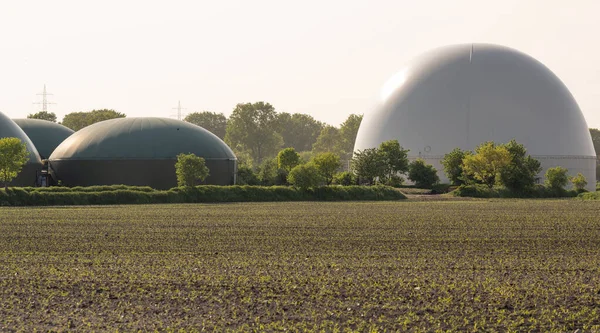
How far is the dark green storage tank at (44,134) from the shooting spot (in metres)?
77.2

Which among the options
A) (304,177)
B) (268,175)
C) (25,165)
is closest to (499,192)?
(304,177)

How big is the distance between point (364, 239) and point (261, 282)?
314 inches

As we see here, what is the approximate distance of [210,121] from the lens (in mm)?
173250

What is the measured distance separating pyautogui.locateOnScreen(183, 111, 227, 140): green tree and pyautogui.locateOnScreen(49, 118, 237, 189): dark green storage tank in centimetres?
10807

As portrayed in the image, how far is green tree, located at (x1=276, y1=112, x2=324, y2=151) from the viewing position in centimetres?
17612

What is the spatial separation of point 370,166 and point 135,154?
18730 millimetres

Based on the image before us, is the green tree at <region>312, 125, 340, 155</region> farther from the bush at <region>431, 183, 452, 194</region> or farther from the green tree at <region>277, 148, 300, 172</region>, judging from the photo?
the bush at <region>431, 183, 452, 194</region>

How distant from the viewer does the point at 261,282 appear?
Answer: 13797 millimetres

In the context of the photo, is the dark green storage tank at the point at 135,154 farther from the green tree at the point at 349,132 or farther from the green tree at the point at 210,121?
the green tree at the point at 210,121

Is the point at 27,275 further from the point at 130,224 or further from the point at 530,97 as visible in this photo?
the point at 530,97

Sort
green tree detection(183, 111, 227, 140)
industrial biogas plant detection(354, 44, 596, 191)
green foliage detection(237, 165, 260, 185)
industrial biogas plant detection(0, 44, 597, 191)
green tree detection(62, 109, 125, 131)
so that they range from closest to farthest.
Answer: green foliage detection(237, 165, 260, 185)
industrial biogas plant detection(0, 44, 597, 191)
industrial biogas plant detection(354, 44, 596, 191)
green tree detection(62, 109, 125, 131)
green tree detection(183, 111, 227, 140)

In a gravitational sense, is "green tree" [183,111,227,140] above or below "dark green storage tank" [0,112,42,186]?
above

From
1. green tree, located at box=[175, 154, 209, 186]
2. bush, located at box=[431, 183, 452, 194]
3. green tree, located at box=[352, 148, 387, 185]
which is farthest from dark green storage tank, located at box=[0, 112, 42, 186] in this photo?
bush, located at box=[431, 183, 452, 194]

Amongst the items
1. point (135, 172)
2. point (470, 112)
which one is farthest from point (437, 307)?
point (470, 112)
